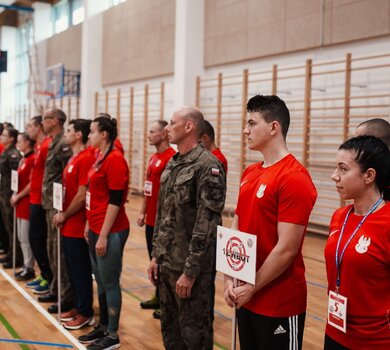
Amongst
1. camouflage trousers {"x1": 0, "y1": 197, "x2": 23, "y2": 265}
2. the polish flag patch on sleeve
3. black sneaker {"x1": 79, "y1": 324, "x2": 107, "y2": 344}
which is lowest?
black sneaker {"x1": 79, "y1": 324, "x2": 107, "y2": 344}

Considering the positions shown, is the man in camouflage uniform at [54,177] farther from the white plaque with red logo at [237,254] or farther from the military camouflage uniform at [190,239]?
the white plaque with red logo at [237,254]

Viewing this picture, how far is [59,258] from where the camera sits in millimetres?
3822

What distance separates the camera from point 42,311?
4.17 meters

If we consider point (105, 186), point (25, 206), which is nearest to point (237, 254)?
point (105, 186)

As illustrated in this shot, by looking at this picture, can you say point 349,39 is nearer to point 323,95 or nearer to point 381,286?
point 323,95

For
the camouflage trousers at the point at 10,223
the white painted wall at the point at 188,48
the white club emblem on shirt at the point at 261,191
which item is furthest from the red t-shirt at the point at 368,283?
the white painted wall at the point at 188,48

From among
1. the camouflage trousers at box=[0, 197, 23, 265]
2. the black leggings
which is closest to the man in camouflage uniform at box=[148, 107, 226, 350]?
the black leggings

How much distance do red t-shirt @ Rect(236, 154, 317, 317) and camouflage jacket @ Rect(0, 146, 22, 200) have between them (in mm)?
4262

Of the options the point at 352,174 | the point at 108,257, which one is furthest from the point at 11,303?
the point at 352,174

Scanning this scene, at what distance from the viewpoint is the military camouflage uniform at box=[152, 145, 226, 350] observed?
2498 millimetres

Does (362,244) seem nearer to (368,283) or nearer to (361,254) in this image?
(361,254)

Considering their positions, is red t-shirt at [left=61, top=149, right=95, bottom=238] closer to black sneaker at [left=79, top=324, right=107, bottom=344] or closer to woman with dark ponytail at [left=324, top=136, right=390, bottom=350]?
black sneaker at [left=79, top=324, right=107, bottom=344]

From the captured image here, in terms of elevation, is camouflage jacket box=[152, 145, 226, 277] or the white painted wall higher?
the white painted wall

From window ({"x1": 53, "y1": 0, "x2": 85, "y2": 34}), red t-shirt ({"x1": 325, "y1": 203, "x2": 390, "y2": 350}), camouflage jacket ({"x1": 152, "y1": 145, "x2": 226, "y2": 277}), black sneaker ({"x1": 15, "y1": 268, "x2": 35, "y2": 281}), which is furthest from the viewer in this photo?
window ({"x1": 53, "y1": 0, "x2": 85, "y2": 34})
